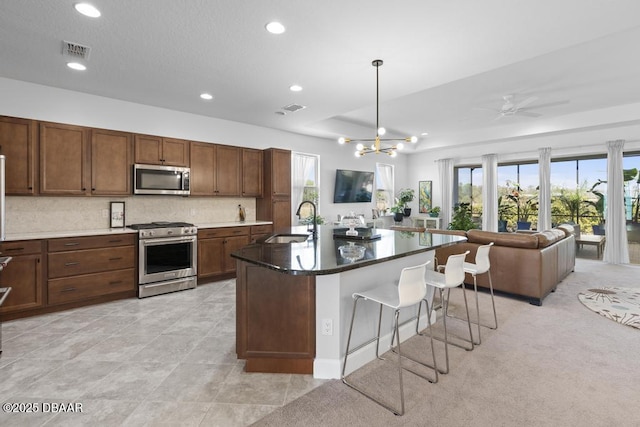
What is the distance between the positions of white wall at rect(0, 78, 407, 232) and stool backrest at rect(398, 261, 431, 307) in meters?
4.30

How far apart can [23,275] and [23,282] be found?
8cm

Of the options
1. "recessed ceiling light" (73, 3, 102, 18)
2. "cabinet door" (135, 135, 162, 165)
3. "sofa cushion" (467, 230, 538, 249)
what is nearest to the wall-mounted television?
"sofa cushion" (467, 230, 538, 249)

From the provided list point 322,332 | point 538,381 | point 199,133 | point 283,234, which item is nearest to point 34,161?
point 199,133

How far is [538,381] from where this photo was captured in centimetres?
Result: 225

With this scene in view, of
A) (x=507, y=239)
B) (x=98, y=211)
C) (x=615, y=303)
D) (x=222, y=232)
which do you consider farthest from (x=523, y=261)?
(x=98, y=211)

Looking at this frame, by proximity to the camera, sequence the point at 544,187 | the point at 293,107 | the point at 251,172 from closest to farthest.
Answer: the point at 293,107, the point at 251,172, the point at 544,187

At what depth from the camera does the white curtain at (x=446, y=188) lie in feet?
28.4

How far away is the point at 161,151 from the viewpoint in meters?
4.72

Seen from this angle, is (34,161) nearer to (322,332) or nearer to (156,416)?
(156,416)

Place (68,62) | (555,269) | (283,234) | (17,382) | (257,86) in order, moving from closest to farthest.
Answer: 1. (17,382)
2. (68,62)
3. (283,234)
4. (257,86)
5. (555,269)

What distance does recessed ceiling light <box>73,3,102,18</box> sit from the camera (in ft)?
7.61

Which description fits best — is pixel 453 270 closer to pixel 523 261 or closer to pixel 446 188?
pixel 523 261

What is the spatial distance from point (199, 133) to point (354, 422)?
4895 mm

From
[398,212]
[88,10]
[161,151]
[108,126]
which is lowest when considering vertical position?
[398,212]
